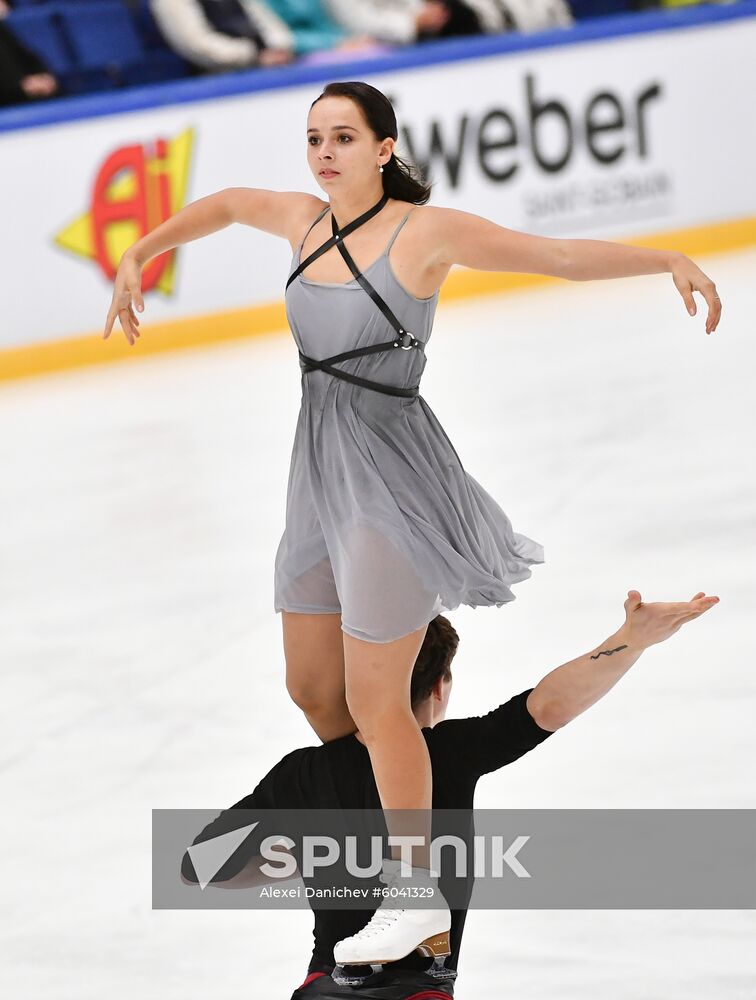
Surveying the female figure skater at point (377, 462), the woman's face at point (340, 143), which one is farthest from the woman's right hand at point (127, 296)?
the woman's face at point (340, 143)

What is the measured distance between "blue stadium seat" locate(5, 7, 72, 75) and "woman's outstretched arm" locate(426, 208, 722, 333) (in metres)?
7.33

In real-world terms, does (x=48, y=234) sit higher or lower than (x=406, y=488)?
higher

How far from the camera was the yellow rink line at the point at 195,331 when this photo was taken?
8.07 meters

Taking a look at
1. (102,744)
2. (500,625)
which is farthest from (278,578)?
(500,625)

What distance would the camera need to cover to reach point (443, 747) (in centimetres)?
239

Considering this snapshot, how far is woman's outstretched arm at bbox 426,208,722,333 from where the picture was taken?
6.61ft

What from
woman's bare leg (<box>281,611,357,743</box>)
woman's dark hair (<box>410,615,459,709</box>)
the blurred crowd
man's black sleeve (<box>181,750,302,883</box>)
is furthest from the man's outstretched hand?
the blurred crowd

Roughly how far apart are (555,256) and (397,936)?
88 centimetres

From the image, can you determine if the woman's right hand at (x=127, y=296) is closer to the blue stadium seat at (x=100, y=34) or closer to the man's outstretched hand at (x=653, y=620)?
the man's outstretched hand at (x=653, y=620)

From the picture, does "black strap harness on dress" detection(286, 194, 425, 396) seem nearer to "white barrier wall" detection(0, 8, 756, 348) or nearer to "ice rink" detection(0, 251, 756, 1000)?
"ice rink" detection(0, 251, 756, 1000)

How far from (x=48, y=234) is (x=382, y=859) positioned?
608cm

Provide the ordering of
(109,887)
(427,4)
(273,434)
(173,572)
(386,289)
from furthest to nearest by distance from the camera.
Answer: (427,4)
(273,434)
(173,572)
(109,887)
(386,289)

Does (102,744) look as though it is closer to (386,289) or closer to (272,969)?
(272,969)

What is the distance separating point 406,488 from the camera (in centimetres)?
223
